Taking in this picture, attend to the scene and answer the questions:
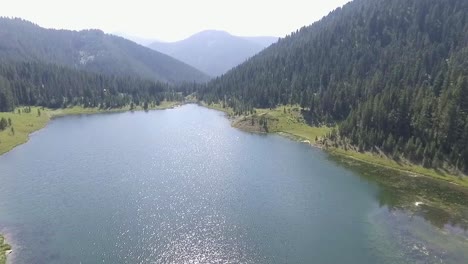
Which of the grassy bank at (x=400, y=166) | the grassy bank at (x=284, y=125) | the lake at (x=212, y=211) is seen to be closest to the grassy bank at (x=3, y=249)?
the lake at (x=212, y=211)

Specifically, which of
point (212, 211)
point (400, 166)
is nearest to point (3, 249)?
point (212, 211)

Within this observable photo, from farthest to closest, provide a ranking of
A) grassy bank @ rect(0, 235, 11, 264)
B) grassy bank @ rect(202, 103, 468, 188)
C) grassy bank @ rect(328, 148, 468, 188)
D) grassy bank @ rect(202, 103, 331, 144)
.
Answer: grassy bank @ rect(202, 103, 331, 144) < grassy bank @ rect(202, 103, 468, 188) < grassy bank @ rect(328, 148, 468, 188) < grassy bank @ rect(0, 235, 11, 264)

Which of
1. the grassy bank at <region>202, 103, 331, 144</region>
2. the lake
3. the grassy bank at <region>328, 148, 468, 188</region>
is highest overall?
the grassy bank at <region>202, 103, 331, 144</region>

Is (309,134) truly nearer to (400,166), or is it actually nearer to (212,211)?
(400,166)

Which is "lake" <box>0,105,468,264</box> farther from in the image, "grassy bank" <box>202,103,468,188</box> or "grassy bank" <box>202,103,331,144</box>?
"grassy bank" <box>202,103,331,144</box>

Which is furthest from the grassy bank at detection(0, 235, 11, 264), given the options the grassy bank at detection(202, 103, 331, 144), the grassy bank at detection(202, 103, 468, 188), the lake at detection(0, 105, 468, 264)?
the grassy bank at detection(202, 103, 331, 144)

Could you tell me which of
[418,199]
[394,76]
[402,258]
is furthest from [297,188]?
[394,76]
